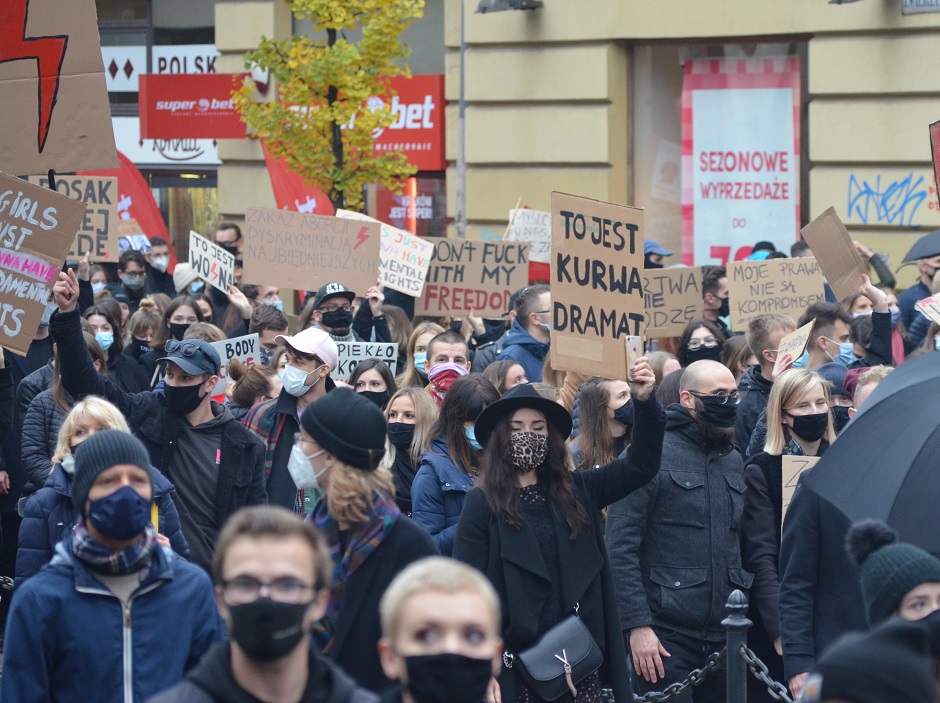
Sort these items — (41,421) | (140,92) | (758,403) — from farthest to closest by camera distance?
(140,92) < (758,403) < (41,421)

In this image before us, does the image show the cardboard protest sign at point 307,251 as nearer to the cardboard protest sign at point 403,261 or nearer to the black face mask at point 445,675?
the cardboard protest sign at point 403,261

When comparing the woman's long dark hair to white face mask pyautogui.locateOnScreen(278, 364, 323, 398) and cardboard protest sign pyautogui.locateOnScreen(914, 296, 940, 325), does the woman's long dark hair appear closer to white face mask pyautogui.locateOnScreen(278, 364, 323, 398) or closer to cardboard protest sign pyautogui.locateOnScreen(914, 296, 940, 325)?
white face mask pyautogui.locateOnScreen(278, 364, 323, 398)

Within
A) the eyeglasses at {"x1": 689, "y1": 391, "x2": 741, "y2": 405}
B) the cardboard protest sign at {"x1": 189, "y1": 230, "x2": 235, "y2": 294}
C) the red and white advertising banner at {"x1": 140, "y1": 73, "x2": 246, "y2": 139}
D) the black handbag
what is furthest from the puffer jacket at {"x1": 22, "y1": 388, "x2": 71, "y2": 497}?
the red and white advertising banner at {"x1": 140, "y1": 73, "x2": 246, "y2": 139}

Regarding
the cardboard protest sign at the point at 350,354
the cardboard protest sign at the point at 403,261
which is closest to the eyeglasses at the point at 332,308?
the cardboard protest sign at the point at 350,354

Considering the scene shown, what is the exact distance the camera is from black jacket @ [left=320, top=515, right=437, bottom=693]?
403 cm

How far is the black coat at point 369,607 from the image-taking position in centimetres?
403

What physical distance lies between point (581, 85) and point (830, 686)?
12.2m

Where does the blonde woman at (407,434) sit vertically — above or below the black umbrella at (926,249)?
below

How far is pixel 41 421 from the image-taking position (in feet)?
23.6

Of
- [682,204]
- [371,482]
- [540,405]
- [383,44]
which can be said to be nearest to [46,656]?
[371,482]

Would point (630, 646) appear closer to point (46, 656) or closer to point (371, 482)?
point (371, 482)

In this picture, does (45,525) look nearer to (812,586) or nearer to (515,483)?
(515,483)

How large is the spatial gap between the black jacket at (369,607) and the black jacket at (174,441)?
208 cm

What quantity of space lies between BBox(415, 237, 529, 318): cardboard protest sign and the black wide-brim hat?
601 cm
